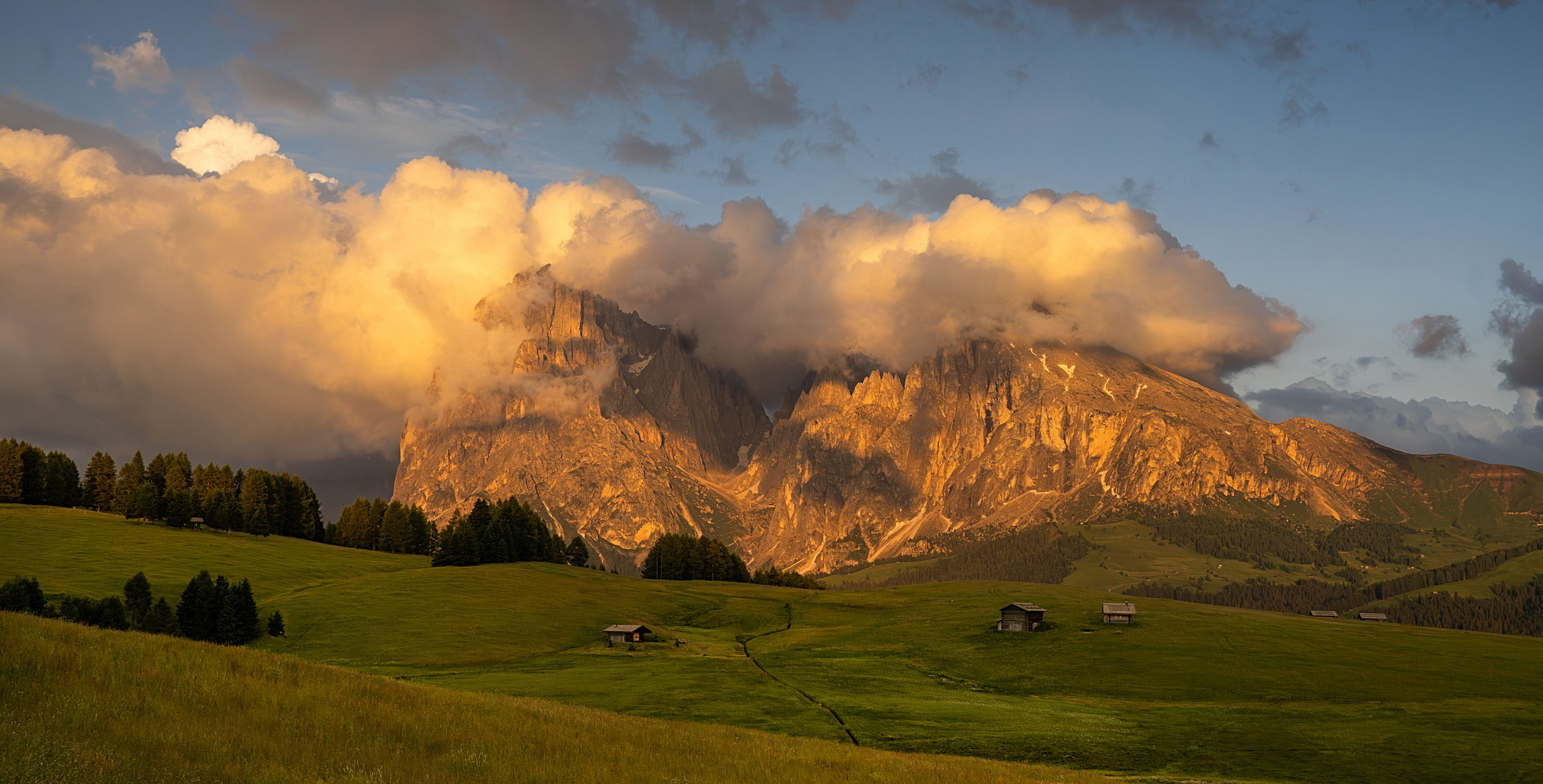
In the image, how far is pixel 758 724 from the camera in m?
56.1

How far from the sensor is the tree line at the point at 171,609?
84938 millimetres

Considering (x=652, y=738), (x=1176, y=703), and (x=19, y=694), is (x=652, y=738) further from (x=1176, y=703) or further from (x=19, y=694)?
(x=1176, y=703)

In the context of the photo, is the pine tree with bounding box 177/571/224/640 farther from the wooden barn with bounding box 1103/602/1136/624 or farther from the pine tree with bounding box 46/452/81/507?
the wooden barn with bounding box 1103/602/1136/624

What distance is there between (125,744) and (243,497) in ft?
590

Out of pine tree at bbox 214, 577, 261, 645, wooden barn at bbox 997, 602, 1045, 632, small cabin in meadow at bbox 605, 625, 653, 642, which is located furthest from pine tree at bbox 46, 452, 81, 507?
wooden barn at bbox 997, 602, 1045, 632

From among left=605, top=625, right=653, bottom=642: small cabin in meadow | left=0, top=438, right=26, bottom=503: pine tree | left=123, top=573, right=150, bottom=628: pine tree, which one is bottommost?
left=605, top=625, right=653, bottom=642: small cabin in meadow

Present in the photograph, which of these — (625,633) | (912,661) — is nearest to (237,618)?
(625,633)

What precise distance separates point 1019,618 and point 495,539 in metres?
99.1

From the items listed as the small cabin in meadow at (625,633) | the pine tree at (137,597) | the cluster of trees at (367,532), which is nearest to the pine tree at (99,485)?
the cluster of trees at (367,532)

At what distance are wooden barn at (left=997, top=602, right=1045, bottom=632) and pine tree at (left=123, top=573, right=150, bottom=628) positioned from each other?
100m

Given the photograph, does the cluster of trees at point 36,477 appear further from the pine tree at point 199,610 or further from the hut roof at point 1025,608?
the hut roof at point 1025,608

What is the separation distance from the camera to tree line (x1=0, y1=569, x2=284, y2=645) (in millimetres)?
84938

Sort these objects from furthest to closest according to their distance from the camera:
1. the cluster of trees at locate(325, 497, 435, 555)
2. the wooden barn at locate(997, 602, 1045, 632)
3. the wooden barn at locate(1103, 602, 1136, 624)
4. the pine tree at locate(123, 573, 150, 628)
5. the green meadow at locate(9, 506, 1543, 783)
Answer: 1. the cluster of trees at locate(325, 497, 435, 555)
2. the wooden barn at locate(1103, 602, 1136, 624)
3. the wooden barn at locate(997, 602, 1045, 632)
4. the pine tree at locate(123, 573, 150, 628)
5. the green meadow at locate(9, 506, 1543, 783)

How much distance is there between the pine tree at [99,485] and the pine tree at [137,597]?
8561cm
